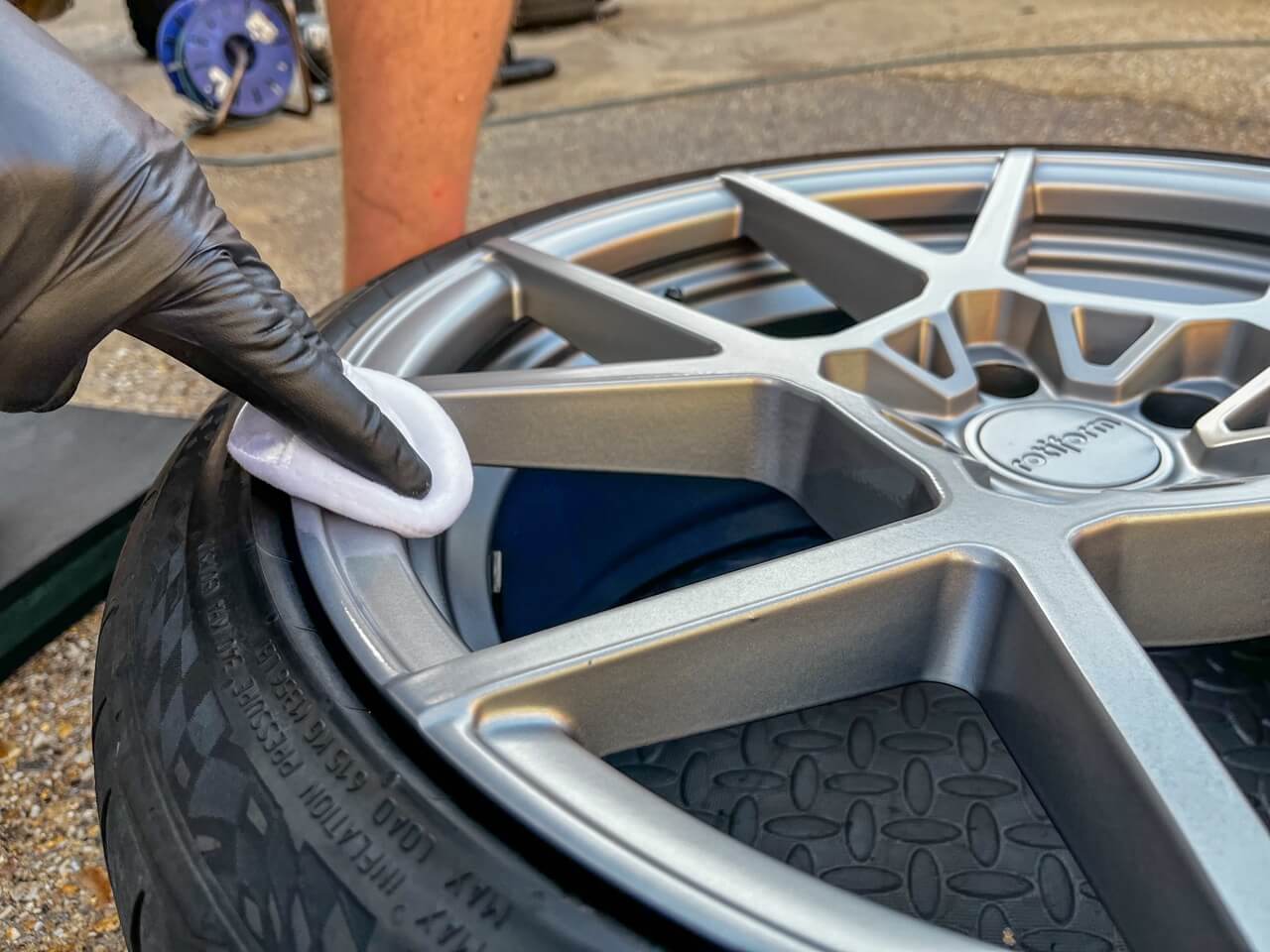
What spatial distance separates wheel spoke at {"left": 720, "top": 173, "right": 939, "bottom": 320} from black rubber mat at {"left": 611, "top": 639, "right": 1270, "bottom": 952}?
13.9 inches

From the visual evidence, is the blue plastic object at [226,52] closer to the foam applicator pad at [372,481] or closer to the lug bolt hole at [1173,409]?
the foam applicator pad at [372,481]

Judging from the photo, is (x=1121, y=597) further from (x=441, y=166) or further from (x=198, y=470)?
(x=441, y=166)

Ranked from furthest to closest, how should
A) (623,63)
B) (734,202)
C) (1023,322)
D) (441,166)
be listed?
(623,63), (441,166), (734,202), (1023,322)

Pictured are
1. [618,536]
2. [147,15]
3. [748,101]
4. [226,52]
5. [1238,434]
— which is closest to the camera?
[1238,434]

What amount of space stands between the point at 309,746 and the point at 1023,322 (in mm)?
702

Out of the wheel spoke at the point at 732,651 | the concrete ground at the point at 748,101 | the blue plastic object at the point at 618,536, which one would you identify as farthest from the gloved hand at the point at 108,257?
the concrete ground at the point at 748,101

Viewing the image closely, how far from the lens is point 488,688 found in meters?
0.52

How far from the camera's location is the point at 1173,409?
0.93m

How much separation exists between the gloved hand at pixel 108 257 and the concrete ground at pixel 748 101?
0.63 meters

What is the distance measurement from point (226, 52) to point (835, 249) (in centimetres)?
217

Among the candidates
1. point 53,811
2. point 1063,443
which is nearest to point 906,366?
point 1063,443

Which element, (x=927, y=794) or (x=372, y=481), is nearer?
(x=372, y=481)

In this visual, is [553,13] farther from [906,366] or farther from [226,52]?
[906,366]

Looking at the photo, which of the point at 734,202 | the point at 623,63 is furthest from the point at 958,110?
the point at 734,202
